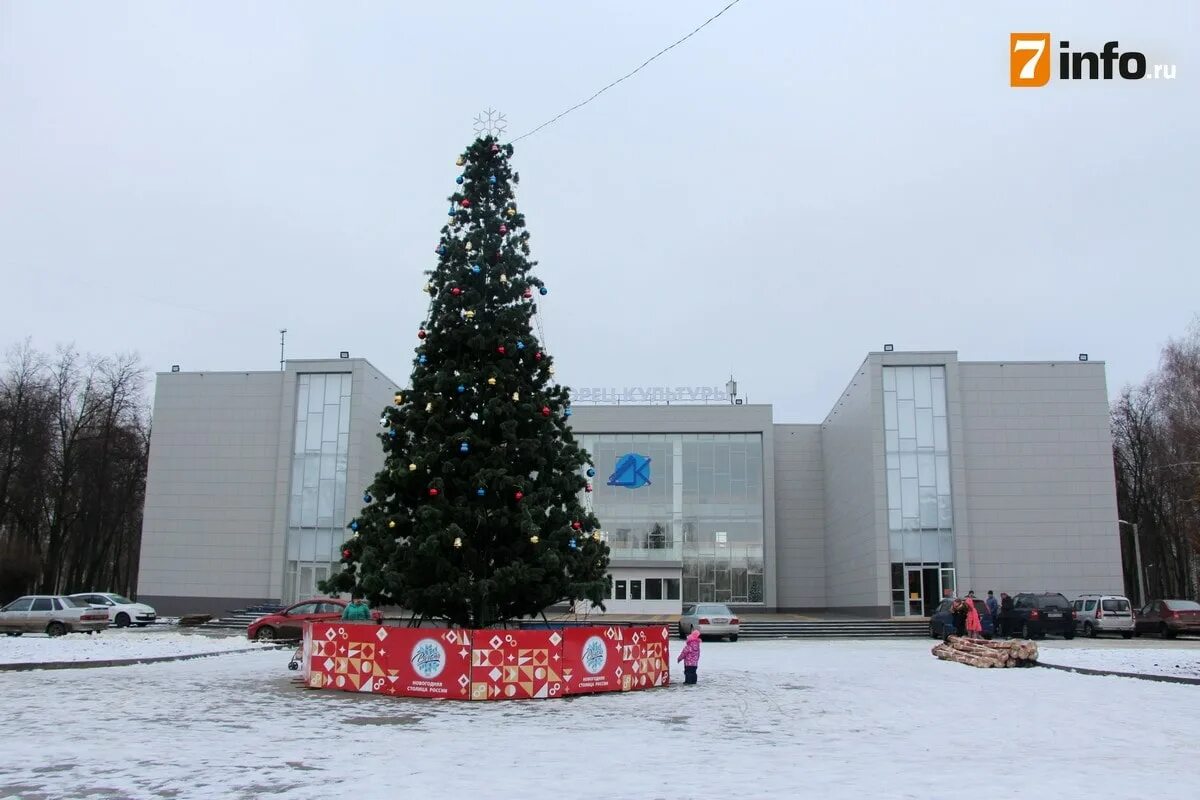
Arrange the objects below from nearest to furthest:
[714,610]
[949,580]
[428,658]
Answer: [428,658], [714,610], [949,580]

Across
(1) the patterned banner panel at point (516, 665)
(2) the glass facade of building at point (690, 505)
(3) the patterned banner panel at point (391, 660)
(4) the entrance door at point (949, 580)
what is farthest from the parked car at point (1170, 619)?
(3) the patterned banner panel at point (391, 660)

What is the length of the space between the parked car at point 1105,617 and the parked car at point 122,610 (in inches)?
1459

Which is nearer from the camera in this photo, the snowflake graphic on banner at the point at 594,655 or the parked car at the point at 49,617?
the snowflake graphic on banner at the point at 594,655

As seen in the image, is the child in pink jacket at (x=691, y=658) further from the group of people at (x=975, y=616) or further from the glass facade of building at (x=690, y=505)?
the glass facade of building at (x=690, y=505)

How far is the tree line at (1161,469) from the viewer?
4456cm

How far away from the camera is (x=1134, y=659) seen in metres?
23.2

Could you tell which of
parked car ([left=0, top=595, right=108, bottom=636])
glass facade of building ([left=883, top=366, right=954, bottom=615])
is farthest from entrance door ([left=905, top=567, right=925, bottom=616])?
parked car ([left=0, top=595, right=108, bottom=636])

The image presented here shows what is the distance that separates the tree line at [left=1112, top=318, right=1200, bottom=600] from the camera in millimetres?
44562

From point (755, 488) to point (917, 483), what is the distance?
472 inches

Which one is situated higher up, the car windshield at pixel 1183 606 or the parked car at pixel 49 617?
the car windshield at pixel 1183 606

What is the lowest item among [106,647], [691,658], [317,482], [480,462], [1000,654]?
[106,647]

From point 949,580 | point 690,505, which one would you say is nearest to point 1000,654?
point 949,580

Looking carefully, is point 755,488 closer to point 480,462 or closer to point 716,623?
point 716,623

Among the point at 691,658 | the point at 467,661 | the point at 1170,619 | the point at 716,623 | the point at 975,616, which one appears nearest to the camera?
the point at 467,661
